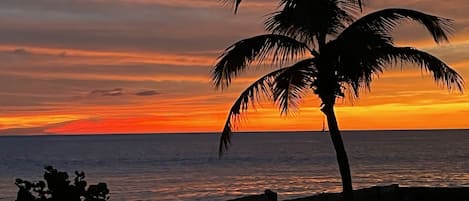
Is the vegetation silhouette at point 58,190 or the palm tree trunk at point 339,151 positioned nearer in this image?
the vegetation silhouette at point 58,190

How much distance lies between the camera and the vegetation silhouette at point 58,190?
867 cm

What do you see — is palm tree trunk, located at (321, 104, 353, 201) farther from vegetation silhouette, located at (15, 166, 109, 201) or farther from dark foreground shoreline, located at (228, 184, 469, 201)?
vegetation silhouette, located at (15, 166, 109, 201)

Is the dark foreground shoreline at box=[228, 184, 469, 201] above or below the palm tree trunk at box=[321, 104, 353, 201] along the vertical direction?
below

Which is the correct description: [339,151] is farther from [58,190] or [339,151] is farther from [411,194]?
[58,190]

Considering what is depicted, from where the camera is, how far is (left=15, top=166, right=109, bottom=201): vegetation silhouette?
28.5 feet

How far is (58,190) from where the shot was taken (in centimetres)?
871

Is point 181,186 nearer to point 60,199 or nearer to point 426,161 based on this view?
point 426,161

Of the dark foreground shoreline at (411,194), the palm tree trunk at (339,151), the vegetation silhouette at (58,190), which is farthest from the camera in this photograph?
the dark foreground shoreline at (411,194)

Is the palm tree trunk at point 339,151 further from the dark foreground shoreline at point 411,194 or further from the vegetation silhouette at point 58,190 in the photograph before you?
the vegetation silhouette at point 58,190

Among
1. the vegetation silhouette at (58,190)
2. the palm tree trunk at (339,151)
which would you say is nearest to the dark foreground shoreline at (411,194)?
the palm tree trunk at (339,151)

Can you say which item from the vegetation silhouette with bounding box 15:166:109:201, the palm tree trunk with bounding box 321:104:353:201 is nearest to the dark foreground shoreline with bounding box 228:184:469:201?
the palm tree trunk with bounding box 321:104:353:201

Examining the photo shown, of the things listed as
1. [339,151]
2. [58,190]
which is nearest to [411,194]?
[339,151]

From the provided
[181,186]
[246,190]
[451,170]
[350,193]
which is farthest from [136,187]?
[350,193]

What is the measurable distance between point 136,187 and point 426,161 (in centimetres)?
3779
